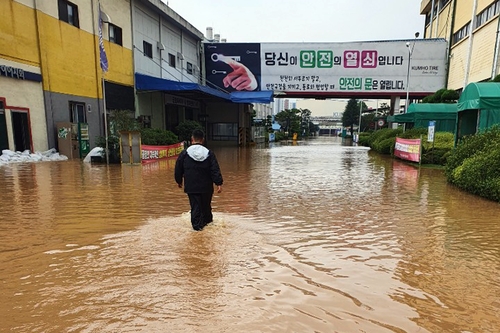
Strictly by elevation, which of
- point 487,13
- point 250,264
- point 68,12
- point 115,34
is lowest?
point 250,264

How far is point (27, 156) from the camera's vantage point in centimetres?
1410

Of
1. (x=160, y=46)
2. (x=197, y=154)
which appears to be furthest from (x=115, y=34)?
(x=197, y=154)

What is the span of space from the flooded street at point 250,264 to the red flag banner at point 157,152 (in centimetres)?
651

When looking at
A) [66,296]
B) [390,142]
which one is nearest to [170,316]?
[66,296]

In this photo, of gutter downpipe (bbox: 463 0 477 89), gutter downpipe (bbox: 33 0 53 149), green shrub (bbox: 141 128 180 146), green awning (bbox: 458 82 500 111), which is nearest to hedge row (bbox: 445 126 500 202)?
green awning (bbox: 458 82 500 111)

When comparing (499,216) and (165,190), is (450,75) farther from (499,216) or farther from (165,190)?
(165,190)

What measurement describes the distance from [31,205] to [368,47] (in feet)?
92.6

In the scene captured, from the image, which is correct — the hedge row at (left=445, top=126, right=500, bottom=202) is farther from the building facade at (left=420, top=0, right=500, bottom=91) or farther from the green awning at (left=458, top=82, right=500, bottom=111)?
the building facade at (left=420, top=0, right=500, bottom=91)

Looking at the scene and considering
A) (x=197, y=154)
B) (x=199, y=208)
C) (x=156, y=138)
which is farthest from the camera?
(x=156, y=138)

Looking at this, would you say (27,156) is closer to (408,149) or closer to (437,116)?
(408,149)

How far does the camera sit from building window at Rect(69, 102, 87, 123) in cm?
1686

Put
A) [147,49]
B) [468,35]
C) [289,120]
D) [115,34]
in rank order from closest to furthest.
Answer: [115,34] → [468,35] → [147,49] → [289,120]

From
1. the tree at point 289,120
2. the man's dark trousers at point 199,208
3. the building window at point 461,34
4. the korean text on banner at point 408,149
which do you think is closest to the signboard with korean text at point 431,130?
the korean text on banner at point 408,149

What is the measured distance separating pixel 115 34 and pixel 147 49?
3.23 meters
